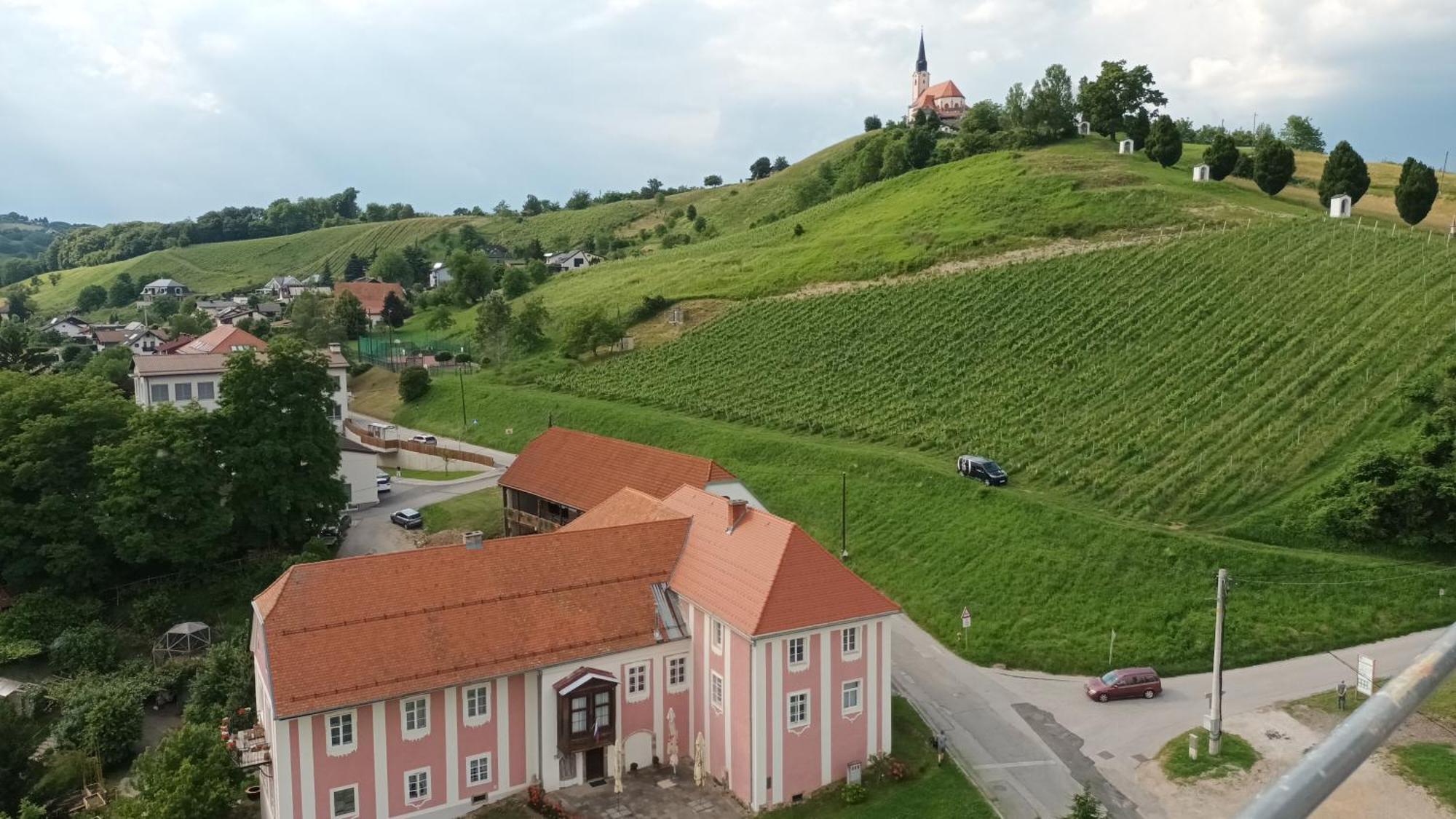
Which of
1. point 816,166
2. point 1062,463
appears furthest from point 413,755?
point 816,166

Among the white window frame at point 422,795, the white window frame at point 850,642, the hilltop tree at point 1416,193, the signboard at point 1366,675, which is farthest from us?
the hilltop tree at point 1416,193

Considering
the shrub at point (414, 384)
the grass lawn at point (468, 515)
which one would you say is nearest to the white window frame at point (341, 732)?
the grass lawn at point (468, 515)

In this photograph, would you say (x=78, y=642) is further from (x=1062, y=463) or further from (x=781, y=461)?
(x=1062, y=463)

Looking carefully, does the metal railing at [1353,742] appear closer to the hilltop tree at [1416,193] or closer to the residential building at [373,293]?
the hilltop tree at [1416,193]

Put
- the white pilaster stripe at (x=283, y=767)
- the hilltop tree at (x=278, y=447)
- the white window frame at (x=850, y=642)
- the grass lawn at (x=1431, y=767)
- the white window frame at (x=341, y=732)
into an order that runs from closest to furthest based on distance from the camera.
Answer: the grass lawn at (x=1431, y=767)
the white pilaster stripe at (x=283, y=767)
the white window frame at (x=341, y=732)
the white window frame at (x=850, y=642)
the hilltop tree at (x=278, y=447)

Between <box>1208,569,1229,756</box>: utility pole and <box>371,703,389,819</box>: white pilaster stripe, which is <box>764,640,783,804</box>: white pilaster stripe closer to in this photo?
<box>371,703,389,819</box>: white pilaster stripe

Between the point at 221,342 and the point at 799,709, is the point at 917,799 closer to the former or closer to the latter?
the point at 799,709

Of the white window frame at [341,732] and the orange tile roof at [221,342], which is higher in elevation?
the orange tile roof at [221,342]
